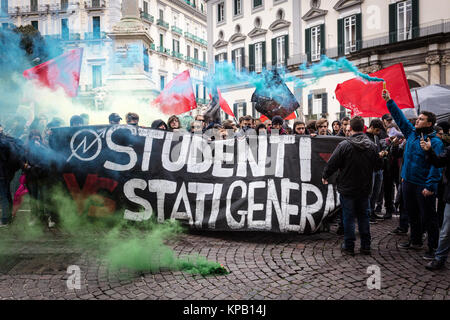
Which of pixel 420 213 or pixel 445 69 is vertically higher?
pixel 445 69

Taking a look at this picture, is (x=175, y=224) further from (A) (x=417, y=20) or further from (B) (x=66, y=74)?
(A) (x=417, y=20)

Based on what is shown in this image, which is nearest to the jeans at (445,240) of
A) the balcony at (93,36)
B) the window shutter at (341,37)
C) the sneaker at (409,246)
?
the sneaker at (409,246)

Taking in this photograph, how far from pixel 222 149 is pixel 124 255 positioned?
2254 millimetres

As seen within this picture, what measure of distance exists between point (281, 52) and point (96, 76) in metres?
16.5

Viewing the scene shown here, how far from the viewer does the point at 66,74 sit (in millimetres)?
6320

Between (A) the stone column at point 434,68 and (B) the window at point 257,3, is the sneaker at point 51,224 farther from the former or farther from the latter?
(B) the window at point 257,3

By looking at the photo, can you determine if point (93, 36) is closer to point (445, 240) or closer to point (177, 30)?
point (445, 240)

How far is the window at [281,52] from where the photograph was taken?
2422cm

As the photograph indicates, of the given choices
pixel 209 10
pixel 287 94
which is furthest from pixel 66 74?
pixel 209 10

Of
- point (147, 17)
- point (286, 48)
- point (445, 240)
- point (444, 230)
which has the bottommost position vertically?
point (445, 240)

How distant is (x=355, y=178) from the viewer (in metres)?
4.48

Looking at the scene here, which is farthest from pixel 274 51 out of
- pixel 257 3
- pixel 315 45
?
pixel 257 3

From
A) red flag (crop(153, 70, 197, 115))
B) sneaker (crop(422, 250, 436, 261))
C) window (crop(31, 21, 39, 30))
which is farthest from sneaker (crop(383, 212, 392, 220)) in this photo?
window (crop(31, 21, 39, 30))

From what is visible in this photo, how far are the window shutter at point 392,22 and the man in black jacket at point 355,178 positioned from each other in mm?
18097
